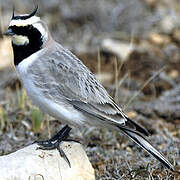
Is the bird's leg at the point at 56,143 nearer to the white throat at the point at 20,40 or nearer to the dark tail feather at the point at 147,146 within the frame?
the dark tail feather at the point at 147,146

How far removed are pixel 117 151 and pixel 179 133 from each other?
1000 mm

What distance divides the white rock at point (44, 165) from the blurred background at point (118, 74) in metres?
0.48

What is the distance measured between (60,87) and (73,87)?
140 millimetres

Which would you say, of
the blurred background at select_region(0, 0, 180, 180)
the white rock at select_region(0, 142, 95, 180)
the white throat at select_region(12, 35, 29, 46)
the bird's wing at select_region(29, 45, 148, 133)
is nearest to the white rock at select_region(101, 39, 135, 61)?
the blurred background at select_region(0, 0, 180, 180)

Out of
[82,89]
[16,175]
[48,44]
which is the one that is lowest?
[16,175]

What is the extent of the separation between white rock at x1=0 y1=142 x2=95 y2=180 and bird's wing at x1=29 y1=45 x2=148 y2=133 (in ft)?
1.57

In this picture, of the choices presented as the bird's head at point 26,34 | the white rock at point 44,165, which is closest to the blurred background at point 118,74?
the white rock at point 44,165

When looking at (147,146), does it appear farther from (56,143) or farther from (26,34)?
(26,34)

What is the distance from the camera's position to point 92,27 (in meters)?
9.69

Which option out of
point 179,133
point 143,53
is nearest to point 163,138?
point 179,133

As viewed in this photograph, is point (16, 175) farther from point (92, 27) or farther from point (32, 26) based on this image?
point (92, 27)

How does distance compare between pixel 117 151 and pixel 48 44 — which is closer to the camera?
pixel 48 44

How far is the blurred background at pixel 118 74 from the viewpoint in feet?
18.7

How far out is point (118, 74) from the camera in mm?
7887
